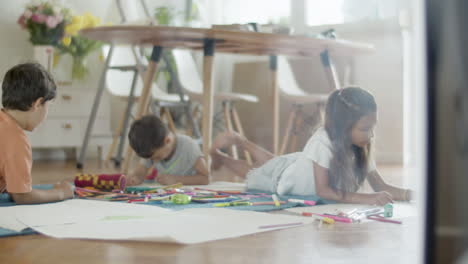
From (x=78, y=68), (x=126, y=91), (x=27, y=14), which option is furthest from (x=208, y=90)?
(x=78, y=68)

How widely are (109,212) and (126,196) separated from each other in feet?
1.14

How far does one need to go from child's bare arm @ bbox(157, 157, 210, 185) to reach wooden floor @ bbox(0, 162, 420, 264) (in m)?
1.02

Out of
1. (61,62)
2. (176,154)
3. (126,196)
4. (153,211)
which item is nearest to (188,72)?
(61,62)

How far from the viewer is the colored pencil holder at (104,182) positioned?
6.55ft

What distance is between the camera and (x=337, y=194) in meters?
1.73

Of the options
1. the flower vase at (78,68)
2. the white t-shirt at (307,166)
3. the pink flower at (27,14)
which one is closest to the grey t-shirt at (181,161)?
the white t-shirt at (307,166)

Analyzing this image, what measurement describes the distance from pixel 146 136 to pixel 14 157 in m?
0.69

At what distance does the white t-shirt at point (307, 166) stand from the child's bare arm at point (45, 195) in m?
0.69

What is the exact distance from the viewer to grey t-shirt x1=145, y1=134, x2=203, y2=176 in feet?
7.61

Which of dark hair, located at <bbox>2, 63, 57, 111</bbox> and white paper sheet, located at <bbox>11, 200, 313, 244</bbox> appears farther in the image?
dark hair, located at <bbox>2, 63, 57, 111</bbox>

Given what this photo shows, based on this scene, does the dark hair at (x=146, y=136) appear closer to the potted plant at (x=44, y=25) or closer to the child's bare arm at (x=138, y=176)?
the child's bare arm at (x=138, y=176)

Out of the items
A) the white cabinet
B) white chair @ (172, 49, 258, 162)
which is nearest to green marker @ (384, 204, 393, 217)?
white chair @ (172, 49, 258, 162)

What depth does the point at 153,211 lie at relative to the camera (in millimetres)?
1475

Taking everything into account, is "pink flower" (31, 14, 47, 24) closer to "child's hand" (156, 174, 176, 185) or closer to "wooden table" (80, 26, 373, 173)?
"wooden table" (80, 26, 373, 173)
